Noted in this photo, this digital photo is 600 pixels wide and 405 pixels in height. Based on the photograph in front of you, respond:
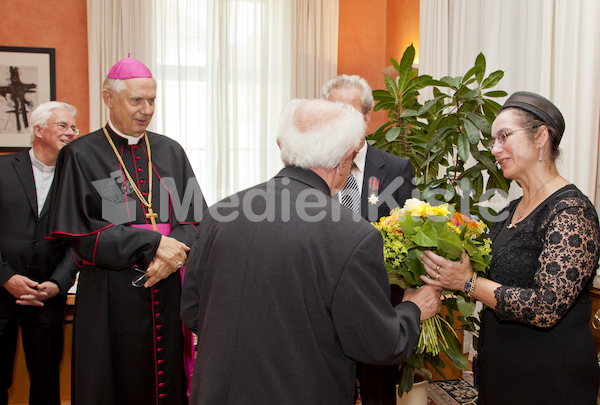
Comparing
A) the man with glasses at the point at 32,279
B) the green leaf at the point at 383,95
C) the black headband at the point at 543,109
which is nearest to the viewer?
the black headband at the point at 543,109

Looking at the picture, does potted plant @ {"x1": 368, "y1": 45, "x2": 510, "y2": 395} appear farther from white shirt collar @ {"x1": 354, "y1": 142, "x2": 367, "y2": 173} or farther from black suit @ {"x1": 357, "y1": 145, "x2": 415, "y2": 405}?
white shirt collar @ {"x1": 354, "y1": 142, "x2": 367, "y2": 173}

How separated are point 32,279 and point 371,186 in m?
2.02

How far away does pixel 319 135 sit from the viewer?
146cm

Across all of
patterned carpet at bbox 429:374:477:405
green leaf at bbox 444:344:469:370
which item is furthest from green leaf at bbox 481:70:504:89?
patterned carpet at bbox 429:374:477:405

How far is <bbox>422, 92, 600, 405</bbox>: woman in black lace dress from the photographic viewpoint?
1796mm

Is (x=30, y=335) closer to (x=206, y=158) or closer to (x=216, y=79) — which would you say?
(x=206, y=158)

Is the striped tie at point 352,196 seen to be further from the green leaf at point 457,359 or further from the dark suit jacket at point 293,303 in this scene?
the dark suit jacket at point 293,303

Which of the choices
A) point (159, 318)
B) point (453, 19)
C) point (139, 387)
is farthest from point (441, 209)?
point (453, 19)

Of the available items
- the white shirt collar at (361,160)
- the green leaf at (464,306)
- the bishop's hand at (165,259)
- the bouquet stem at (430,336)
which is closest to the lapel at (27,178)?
the bishop's hand at (165,259)

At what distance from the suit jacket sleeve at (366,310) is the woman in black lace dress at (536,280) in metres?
0.56

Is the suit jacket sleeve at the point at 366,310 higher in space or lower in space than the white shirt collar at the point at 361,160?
lower

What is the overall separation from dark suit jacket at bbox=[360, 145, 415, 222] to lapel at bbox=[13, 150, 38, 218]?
1.92 m

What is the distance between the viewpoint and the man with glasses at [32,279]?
9.59 ft

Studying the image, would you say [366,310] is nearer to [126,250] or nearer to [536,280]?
[536,280]
